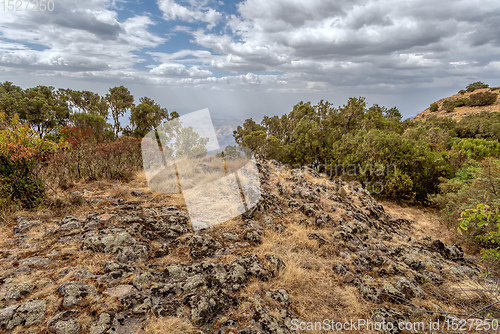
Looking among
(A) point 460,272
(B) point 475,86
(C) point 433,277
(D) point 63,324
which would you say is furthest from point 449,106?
(D) point 63,324

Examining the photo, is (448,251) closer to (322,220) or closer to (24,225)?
(322,220)

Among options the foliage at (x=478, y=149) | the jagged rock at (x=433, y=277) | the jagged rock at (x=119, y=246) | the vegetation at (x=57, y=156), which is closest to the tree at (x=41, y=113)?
the vegetation at (x=57, y=156)

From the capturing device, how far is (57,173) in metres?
8.20

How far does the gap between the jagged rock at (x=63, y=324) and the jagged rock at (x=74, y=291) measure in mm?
250

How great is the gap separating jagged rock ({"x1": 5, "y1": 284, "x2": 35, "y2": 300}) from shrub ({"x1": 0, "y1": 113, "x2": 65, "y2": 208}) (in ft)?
12.3

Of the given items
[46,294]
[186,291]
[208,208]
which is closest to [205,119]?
[208,208]

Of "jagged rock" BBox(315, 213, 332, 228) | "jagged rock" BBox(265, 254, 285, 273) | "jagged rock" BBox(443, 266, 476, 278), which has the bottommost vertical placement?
"jagged rock" BBox(443, 266, 476, 278)

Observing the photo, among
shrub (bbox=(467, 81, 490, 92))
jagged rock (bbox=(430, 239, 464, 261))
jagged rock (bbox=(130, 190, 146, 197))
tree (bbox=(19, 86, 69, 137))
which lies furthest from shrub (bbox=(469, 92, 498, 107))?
tree (bbox=(19, 86, 69, 137))

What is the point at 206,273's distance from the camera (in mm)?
4641

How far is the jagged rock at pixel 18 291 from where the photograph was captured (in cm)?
324

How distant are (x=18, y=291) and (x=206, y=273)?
2.94 meters

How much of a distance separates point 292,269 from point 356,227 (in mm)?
4376

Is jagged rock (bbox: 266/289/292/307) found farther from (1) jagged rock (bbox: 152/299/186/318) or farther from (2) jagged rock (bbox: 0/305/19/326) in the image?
(2) jagged rock (bbox: 0/305/19/326)

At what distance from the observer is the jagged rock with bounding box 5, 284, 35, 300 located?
3236 millimetres
